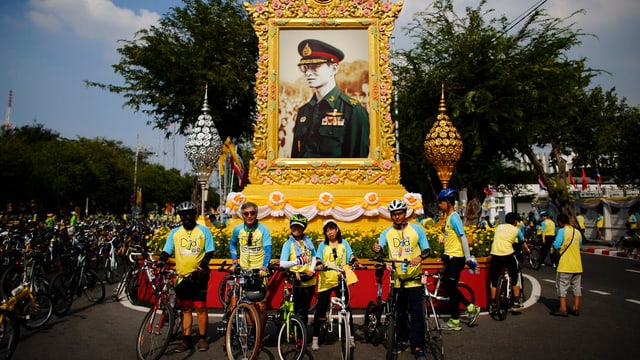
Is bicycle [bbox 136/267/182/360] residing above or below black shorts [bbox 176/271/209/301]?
below

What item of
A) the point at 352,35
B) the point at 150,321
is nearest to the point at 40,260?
the point at 150,321

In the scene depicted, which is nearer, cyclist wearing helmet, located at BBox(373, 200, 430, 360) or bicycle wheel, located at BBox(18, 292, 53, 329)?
cyclist wearing helmet, located at BBox(373, 200, 430, 360)

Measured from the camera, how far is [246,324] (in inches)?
236

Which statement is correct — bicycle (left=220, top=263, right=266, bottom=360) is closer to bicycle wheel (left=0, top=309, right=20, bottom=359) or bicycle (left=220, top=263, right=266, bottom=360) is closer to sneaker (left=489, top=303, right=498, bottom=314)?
bicycle wheel (left=0, top=309, right=20, bottom=359)

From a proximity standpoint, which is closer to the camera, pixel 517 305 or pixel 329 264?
pixel 329 264

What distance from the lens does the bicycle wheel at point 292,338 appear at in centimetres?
596

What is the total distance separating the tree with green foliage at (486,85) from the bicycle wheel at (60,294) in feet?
50.9

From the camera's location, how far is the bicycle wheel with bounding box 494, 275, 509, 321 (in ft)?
28.7

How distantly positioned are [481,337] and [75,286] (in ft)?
27.0

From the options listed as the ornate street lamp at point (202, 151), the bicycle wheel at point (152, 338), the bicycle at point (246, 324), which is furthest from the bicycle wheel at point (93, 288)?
the bicycle at point (246, 324)

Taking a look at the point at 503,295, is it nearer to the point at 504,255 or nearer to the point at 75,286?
the point at 504,255

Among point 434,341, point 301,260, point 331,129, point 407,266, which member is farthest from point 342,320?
point 331,129

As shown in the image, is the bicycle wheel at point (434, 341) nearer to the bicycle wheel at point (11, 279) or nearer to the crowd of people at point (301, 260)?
the crowd of people at point (301, 260)

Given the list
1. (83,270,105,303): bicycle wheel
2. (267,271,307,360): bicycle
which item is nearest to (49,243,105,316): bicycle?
(83,270,105,303): bicycle wheel
